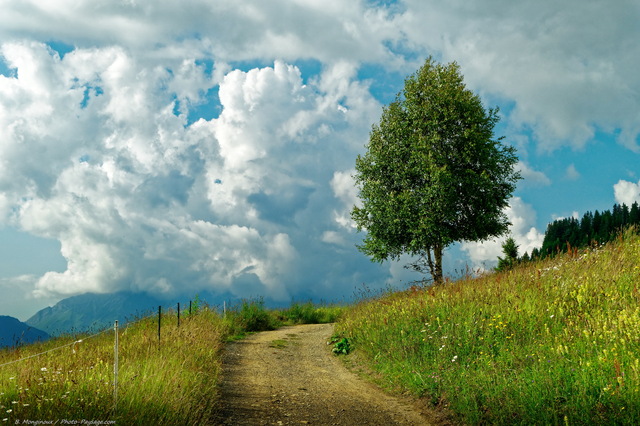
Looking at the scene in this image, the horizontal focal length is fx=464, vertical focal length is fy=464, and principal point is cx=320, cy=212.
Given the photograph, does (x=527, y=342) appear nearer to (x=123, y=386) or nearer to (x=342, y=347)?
(x=342, y=347)

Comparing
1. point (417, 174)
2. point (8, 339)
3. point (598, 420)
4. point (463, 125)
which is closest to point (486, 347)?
point (598, 420)

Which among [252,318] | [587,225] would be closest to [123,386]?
[252,318]

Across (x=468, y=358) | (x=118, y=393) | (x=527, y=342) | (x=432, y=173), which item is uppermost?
(x=432, y=173)

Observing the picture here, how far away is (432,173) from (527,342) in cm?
1449

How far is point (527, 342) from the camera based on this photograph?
9992 mm

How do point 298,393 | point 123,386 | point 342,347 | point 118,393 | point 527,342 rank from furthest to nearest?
point 342,347, point 298,393, point 527,342, point 123,386, point 118,393

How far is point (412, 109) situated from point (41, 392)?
75.4ft

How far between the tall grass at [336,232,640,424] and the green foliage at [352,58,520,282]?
854cm

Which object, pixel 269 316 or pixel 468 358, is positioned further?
pixel 269 316

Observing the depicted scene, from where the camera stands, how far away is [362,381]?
11289 mm

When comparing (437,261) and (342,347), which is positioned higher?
(437,261)

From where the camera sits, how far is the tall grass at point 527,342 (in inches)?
278

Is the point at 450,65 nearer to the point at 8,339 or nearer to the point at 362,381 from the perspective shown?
the point at 362,381

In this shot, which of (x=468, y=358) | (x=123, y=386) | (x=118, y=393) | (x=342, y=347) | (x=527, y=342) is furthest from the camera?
(x=342, y=347)
